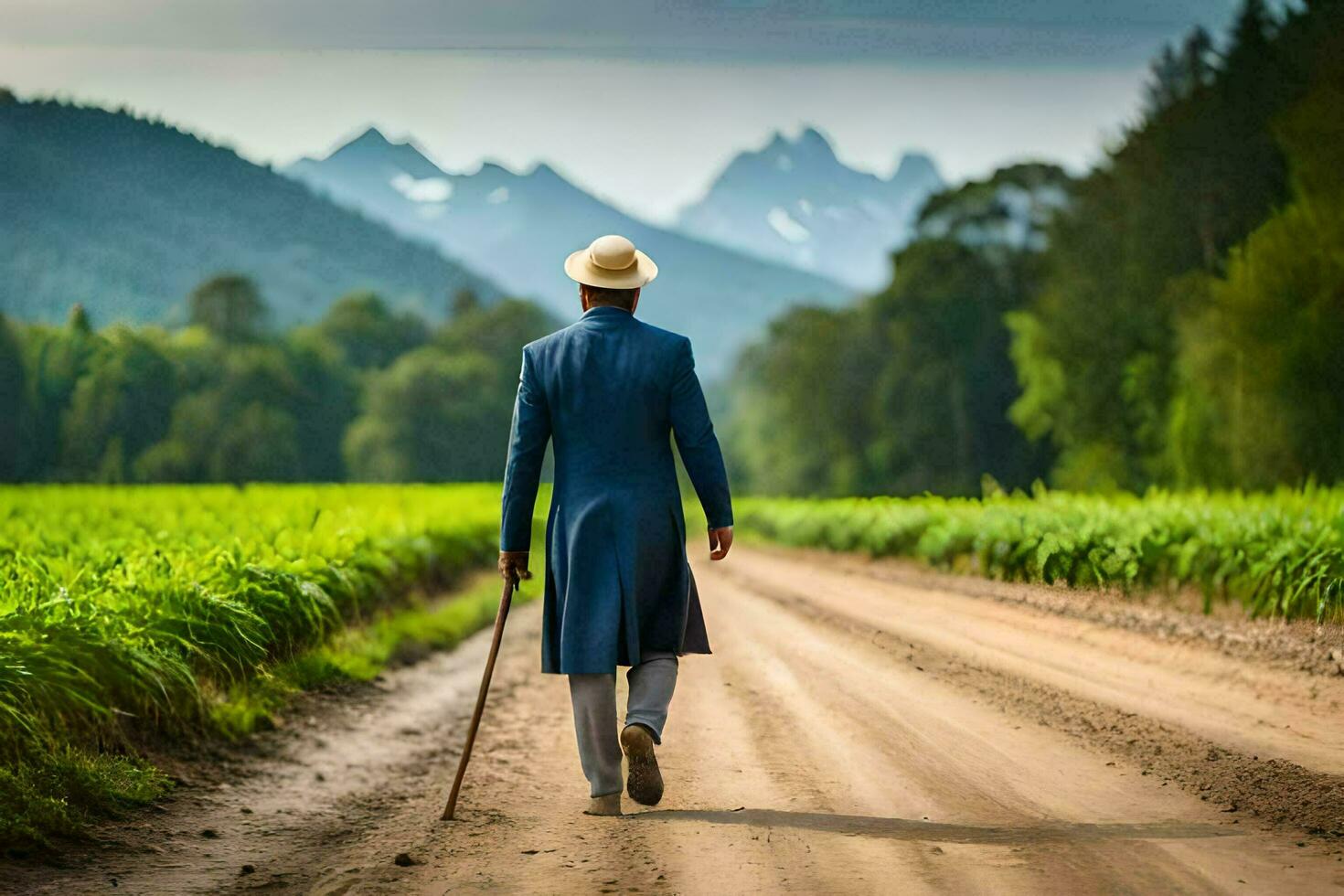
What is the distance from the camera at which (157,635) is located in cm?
691

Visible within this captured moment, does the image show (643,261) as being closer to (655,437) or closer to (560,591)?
Answer: (655,437)

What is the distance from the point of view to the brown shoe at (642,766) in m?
5.29

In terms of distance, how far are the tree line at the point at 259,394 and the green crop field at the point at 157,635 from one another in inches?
316

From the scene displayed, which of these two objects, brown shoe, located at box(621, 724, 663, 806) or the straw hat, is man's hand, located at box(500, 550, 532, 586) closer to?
brown shoe, located at box(621, 724, 663, 806)

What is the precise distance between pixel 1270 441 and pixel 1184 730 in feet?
85.5

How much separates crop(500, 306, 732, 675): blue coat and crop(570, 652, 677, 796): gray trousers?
0.32ft

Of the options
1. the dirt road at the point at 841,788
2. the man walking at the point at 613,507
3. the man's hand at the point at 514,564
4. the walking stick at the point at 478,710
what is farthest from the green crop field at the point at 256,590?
the man walking at the point at 613,507

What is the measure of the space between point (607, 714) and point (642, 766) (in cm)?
26

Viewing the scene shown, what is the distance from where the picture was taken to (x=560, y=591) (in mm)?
5523

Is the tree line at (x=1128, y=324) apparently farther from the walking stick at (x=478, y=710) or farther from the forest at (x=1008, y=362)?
the walking stick at (x=478, y=710)

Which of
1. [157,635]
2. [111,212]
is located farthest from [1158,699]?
[111,212]

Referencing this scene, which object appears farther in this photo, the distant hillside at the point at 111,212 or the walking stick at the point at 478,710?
the distant hillside at the point at 111,212

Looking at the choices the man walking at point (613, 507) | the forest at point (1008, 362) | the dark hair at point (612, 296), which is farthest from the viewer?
the forest at point (1008, 362)

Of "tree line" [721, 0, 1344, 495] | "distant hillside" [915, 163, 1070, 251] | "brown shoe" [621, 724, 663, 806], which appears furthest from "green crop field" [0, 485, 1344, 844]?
"distant hillside" [915, 163, 1070, 251]
